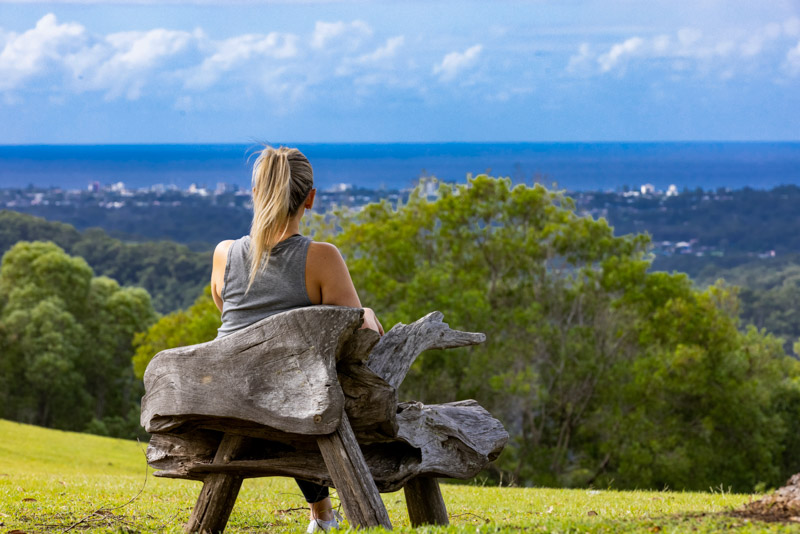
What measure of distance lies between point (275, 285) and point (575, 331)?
93.9 ft

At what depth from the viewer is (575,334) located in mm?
33031

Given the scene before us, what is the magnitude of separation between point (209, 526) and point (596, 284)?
1134 inches

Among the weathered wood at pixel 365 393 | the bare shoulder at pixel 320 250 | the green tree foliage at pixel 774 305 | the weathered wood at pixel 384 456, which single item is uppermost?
the bare shoulder at pixel 320 250

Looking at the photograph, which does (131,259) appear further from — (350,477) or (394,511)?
(350,477)

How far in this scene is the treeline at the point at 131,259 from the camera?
94875 millimetres

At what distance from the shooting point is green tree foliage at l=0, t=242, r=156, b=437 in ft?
169

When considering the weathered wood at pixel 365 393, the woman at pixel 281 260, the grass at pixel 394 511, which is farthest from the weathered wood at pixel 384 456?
the woman at pixel 281 260

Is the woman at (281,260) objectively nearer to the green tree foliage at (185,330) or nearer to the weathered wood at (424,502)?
the weathered wood at (424,502)

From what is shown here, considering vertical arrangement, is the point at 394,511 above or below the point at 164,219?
above

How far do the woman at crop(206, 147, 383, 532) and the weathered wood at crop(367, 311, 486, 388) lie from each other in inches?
12.2

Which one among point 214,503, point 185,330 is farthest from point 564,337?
point 214,503

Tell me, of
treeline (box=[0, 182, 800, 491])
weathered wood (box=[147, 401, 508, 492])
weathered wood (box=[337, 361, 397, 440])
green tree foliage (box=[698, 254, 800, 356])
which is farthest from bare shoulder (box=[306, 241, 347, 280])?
green tree foliage (box=[698, 254, 800, 356])

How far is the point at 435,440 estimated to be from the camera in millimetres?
5910

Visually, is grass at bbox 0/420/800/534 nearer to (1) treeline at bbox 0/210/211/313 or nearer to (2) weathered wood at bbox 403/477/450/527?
(2) weathered wood at bbox 403/477/450/527
